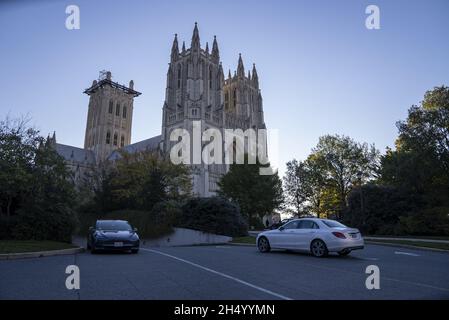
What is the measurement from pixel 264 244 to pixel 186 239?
1283 cm

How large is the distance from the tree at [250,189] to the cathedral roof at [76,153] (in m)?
53.8

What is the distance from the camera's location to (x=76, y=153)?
88.3 meters

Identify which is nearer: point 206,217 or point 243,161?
point 206,217

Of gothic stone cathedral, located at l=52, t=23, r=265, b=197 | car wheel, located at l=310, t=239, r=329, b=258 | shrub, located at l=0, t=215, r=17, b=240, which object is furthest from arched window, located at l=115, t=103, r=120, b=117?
car wheel, located at l=310, t=239, r=329, b=258

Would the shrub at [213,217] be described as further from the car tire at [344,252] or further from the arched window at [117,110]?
the arched window at [117,110]

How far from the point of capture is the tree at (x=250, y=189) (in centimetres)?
4091

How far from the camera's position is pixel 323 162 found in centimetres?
4594

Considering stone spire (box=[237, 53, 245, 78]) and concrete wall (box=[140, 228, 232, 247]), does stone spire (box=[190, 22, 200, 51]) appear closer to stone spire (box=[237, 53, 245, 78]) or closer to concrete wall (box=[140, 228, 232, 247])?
stone spire (box=[237, 53, 245, 78])

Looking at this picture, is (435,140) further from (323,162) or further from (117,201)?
(117,201)

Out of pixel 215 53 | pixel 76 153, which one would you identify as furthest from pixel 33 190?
pixel 76 153

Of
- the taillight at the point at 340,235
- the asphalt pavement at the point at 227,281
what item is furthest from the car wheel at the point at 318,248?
the asphalt pavement at the point at 227,281

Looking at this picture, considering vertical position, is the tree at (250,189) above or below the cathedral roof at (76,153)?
below
